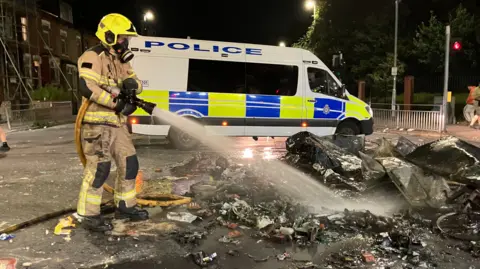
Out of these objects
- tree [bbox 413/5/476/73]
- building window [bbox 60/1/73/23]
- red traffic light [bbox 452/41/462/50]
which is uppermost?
building window [bbox 60/1/73/23]

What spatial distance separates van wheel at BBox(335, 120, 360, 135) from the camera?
1034cm

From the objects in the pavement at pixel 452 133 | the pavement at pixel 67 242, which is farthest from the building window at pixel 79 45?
the pavement at pixel 67 242

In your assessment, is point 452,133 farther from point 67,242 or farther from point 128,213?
point 67,242

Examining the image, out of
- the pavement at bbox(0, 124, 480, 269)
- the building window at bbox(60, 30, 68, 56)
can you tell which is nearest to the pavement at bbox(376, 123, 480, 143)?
the pavement at bbox(0, 124, 480, 269)

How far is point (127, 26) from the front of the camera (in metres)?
4.16

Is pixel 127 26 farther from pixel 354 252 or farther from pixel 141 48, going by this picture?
pixel 141 48

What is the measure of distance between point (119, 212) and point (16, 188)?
234cm

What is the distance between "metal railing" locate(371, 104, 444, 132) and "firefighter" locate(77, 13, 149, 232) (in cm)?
1336

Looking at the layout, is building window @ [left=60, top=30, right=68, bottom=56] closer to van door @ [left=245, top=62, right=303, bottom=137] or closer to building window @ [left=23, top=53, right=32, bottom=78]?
building window @ [left=23, top=53, right=32, bottom=78]

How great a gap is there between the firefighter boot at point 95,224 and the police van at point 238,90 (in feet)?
16.7

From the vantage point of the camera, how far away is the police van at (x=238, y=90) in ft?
29.8

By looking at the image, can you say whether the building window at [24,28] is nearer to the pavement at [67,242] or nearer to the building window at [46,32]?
the building window at [46,32]

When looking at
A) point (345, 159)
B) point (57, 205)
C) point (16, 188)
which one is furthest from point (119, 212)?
point (345, 159)

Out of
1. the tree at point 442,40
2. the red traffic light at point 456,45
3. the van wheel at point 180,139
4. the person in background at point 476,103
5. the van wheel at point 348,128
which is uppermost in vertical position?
the tree at point 442,40
